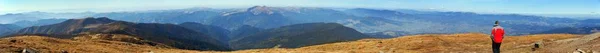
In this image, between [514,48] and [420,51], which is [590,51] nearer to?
[514,48]

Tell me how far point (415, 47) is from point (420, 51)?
3.27m

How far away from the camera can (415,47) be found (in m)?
40.2

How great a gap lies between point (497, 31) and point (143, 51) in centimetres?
2749

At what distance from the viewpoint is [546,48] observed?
32344 mm

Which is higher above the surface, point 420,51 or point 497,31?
point 497,31

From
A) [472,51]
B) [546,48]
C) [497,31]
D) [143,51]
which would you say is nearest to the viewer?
[497,31]

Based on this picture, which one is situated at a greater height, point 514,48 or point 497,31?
point 497,31

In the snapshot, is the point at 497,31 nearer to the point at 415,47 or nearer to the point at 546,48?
the point at 546,48

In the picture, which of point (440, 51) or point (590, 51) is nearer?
point (590, 51)

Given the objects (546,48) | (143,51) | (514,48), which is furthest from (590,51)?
(143,51)

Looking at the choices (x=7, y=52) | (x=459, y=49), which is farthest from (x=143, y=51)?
(x=459, y=49)

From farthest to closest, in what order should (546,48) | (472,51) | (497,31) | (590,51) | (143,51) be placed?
(143,51)
(472,51)
(546,48)
(590,51)
(497,31)

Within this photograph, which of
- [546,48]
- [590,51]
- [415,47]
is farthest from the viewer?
[415,47]

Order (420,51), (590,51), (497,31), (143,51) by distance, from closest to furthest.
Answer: (497,31), (590,51), (420,51), (143,51)
